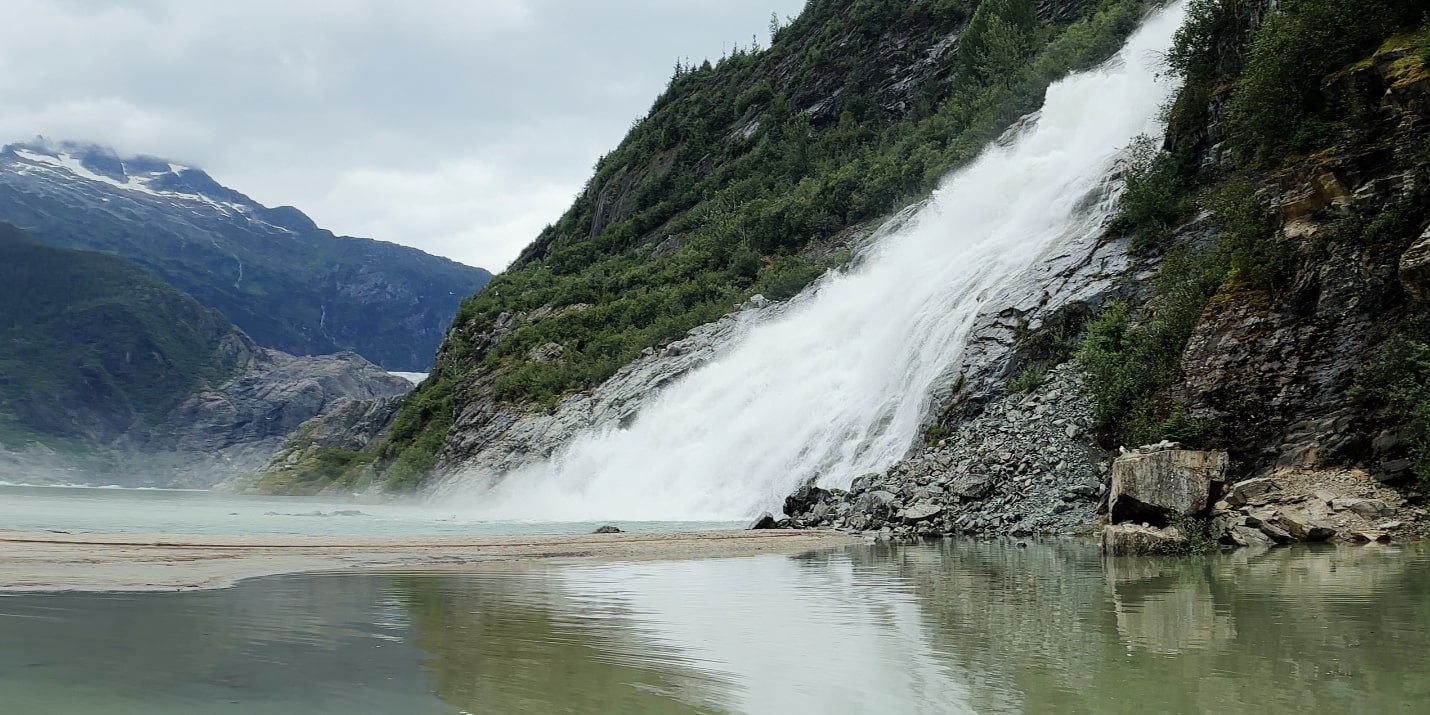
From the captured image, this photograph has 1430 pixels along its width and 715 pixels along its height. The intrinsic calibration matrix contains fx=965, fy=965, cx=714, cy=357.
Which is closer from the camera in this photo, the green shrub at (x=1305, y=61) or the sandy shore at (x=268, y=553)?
the sandy shore at (x=268, y=553)

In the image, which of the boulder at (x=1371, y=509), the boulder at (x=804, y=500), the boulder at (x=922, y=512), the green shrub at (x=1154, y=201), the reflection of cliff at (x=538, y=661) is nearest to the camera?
the reflection of cliff at (x=538, y=661)

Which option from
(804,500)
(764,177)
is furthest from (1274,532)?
(764,177)

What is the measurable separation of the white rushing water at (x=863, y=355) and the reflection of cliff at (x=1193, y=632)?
16671 mm

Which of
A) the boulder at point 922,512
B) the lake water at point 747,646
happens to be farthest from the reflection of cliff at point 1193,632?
the boulder at point 922,512

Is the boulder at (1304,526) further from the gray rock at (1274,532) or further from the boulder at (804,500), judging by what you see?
the boulder at (804,500)

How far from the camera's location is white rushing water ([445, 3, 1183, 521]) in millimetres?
32406

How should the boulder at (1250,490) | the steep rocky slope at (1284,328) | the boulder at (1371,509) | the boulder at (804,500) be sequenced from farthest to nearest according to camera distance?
the boulder at (804,500)
the steep rocky slope at (1284,328)
the boulder at (1250,490)
the boulder at (1371,509)

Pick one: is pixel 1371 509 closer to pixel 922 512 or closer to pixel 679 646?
pixel 922 512

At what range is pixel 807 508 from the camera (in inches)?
1024

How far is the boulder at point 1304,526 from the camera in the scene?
15.3m

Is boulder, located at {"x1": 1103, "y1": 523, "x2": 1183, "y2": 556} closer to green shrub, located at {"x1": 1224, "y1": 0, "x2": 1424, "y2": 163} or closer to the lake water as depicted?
the lake water

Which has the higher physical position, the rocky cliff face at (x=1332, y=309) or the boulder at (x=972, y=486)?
the rocky cliff face at (x=1332, y=309)

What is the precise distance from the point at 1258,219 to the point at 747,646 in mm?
20315

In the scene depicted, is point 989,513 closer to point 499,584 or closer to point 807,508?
point 807,508
